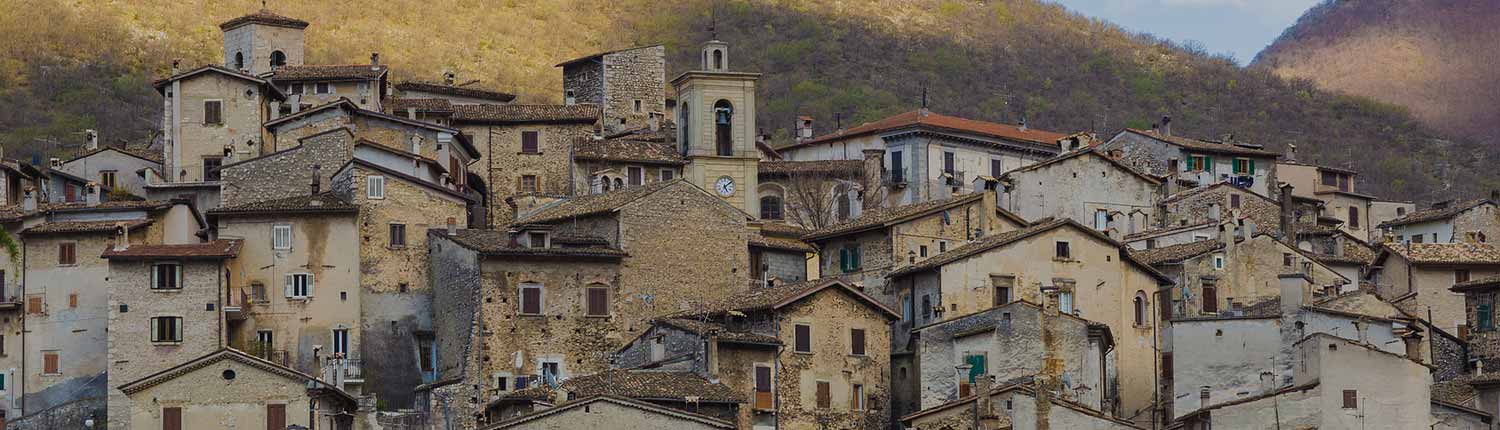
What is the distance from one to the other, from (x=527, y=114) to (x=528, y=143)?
105 cm

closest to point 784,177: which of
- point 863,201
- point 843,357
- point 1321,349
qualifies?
point 863,201

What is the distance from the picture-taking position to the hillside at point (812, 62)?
344 feet

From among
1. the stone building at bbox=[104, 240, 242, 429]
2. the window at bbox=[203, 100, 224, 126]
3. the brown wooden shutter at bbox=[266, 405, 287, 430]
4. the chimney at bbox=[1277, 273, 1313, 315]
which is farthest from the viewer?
the window at bbox=[203, 100, 224, 126]

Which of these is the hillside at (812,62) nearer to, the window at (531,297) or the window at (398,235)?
the window at (398,235)

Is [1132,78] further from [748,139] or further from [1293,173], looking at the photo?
[748,139]

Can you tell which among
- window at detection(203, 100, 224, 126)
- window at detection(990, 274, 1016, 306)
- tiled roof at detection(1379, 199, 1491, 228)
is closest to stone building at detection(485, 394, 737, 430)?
window at detection(990, 274, 1016, 306)

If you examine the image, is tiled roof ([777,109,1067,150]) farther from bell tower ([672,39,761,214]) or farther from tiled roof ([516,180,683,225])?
tiled roof ([516,180,683,225])

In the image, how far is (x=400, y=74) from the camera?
109062 millimetres

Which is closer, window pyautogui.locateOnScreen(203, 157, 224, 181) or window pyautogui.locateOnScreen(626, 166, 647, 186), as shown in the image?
window pyautogui.locateOnScreen(203, 157, 224, 181)

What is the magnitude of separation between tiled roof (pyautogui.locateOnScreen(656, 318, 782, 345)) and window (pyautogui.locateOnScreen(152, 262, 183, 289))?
12.4 meters

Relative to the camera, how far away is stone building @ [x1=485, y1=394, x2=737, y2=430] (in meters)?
51.6

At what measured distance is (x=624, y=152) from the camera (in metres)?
76.2

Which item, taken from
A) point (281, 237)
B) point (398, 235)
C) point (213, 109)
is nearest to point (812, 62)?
point (213, 109)

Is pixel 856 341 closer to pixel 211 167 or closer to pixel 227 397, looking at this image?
pixel 227 397
